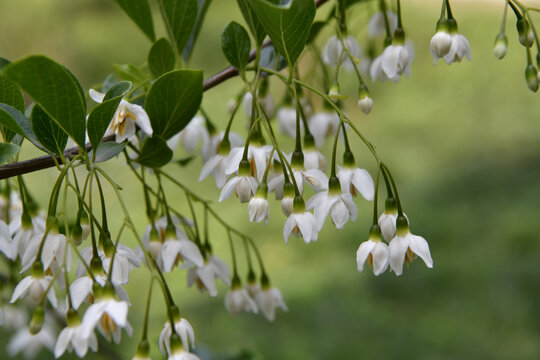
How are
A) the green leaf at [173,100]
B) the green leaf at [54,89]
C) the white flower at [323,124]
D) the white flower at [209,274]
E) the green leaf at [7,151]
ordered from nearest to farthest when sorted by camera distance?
the green leaf at [54,89], the green leaf at [7,151], the green leaf at [173,100], the white flower at [209,274], the white flower at [323,124]

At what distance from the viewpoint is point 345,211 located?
1070 millimetres

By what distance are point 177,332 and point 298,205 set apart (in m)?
0.27

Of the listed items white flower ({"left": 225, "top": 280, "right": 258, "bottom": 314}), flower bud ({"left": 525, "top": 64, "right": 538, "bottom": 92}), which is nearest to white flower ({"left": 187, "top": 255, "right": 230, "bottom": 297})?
white flower ({"left": 225, "top": 280, "right": 258, "bottom": 314})

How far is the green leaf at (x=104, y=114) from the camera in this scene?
92 centimetres

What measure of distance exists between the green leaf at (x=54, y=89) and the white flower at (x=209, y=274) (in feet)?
1.35

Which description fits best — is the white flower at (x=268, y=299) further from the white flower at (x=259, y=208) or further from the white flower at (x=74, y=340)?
the white flower at (x=74, y=340)

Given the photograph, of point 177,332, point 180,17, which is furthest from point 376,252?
point 180,17

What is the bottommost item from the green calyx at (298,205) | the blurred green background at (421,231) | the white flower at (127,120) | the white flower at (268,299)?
the blurred green background at (421,231)

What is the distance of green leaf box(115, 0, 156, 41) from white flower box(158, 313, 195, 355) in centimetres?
61

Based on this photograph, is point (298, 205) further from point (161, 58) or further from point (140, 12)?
point (140, 12)

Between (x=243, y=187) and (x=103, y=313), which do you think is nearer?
(x=103, y=313)

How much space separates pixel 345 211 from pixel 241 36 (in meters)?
0.34

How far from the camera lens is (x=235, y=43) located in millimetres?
1118

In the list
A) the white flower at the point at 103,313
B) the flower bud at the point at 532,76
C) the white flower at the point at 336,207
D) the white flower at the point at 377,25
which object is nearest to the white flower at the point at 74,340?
the white flower at the point at 103,313
